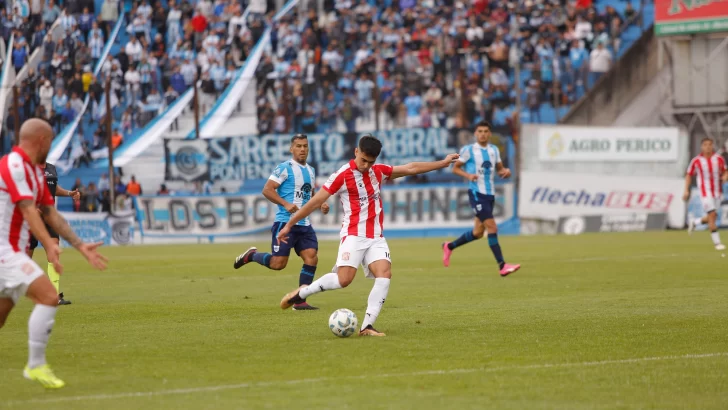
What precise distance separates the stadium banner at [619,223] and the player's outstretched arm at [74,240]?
28.1m

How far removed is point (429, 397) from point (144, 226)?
2942cm

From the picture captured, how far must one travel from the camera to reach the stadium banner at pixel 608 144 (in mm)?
34750

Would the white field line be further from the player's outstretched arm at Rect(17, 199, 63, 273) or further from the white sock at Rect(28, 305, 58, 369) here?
the player's outstretched arm at Rect(17, 199, 63, 273)

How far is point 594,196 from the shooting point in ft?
116

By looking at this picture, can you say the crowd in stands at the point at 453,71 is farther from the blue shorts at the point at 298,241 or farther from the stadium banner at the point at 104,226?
the blue shorts at the point at 298,241

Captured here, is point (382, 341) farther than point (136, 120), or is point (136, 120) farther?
point (136, 120)

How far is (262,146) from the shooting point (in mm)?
34844

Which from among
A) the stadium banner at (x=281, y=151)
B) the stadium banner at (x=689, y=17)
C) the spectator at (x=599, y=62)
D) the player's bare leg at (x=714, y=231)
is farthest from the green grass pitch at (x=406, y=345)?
the stadium banner at (x=689, y=17)

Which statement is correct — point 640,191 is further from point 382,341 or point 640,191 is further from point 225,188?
point 382,341

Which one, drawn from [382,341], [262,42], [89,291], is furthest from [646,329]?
[262,42]

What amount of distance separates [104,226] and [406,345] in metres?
26.4

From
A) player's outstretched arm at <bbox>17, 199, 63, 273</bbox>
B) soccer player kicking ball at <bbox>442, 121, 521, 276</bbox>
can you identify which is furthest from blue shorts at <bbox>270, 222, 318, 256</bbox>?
player's outstretched arm at <bbox>17, 199, 63, 273</bbox>

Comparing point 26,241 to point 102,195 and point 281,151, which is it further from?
point 102,195

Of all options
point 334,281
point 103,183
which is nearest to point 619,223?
point 103,183
